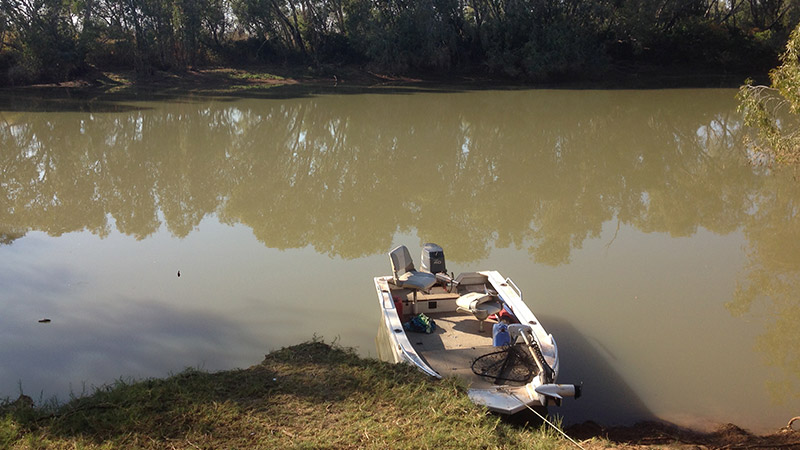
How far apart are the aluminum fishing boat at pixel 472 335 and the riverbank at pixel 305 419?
0.29 meters

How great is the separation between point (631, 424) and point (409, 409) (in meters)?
2.06

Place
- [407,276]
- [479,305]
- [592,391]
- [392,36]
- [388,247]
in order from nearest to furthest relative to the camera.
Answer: [592,391] → [479,305] → [407,276] → [388,247] → [392,36]

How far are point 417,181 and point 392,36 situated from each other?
22.6 meters

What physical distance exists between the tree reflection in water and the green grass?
3.54 meters

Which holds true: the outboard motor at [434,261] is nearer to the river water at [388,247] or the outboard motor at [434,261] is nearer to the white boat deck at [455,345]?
the white boat deck at [455,345]

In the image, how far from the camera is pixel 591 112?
23.8 metres

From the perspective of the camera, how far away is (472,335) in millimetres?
6609

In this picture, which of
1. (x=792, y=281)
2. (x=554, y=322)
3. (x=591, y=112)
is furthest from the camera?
(x=591, y=112)

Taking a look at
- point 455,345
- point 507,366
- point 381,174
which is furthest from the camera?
point 381,174

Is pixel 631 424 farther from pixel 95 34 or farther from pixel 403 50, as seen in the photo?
pixel 95 34

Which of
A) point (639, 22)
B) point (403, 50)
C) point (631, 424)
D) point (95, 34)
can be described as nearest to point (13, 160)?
point (631, 424)

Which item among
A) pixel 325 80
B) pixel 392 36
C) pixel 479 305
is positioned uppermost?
pixel 392 36

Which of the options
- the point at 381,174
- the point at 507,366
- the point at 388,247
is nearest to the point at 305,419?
the point at 507,366

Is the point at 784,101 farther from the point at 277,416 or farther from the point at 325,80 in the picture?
the point at 325,80
